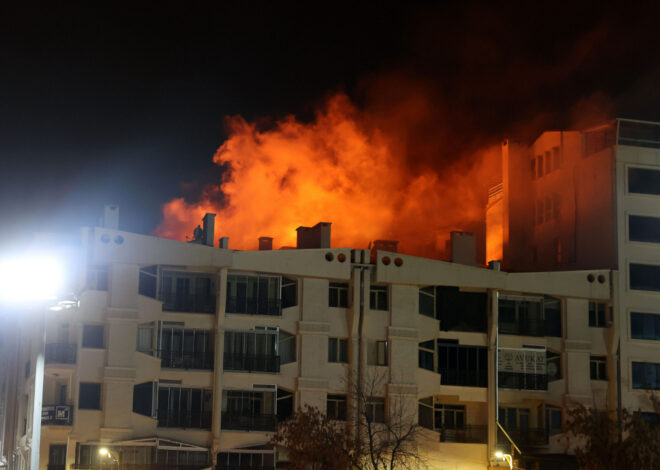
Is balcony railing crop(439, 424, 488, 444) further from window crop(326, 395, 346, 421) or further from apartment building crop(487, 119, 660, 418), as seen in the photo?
apartment building crop(487, 119, 660, 418)

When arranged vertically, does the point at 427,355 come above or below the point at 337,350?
below

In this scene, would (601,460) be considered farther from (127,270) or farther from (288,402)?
(127,270)

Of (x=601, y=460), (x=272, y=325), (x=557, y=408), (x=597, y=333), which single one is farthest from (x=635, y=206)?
(x=272, y=325)

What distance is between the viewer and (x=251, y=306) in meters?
64.1

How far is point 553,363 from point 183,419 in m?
24.6

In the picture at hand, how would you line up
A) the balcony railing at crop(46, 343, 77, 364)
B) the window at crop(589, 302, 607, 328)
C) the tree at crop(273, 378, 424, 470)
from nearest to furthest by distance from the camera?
the tree at crop(273, 378, 424, 470)
the balcony railing at crop(46, 343, 77, 364)
the window at crop(589, 302, 607, 328)

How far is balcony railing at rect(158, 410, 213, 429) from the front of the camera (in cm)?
6147

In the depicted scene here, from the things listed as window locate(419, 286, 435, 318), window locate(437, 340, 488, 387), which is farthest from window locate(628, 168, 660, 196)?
window locate(419, 286, 435, 318)

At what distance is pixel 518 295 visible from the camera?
2694 inches

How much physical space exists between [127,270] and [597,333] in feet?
101

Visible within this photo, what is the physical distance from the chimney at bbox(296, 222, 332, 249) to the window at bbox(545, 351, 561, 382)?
1630 cm

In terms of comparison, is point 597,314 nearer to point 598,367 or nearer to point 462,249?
point 598,367

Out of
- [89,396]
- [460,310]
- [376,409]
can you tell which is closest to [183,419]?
[89,396]

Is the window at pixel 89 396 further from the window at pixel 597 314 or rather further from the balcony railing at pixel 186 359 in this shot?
the window at pixel 597 314
